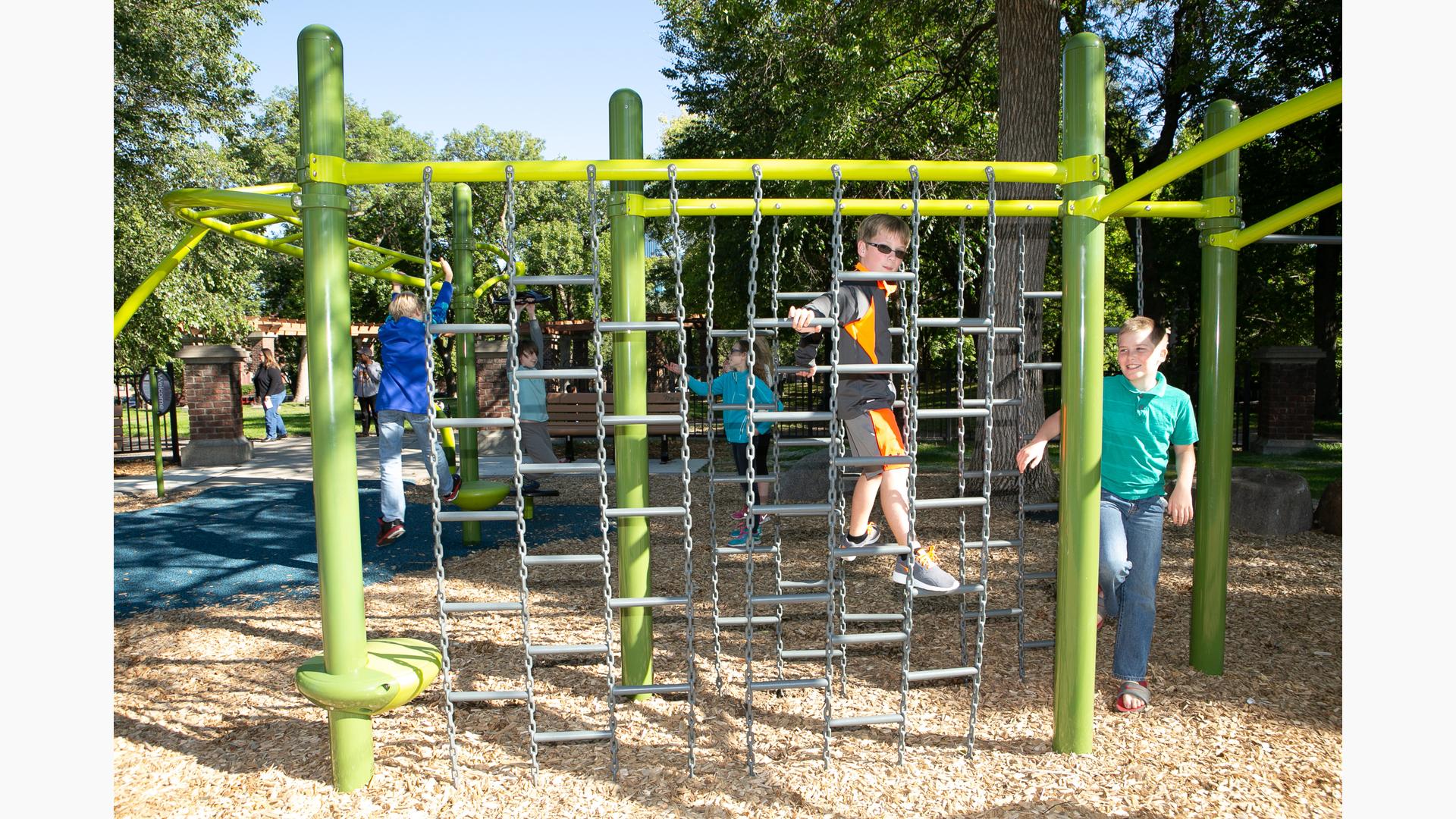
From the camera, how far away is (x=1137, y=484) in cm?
329

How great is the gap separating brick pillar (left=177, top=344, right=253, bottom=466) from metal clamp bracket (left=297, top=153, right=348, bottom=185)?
9504mm

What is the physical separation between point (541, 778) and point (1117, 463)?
7.64 feet

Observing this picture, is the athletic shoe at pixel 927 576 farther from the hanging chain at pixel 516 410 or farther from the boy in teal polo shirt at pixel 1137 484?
the hanging chain at pixel 516 410

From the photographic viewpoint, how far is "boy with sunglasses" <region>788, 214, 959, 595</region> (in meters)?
3.22

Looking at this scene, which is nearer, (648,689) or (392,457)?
(648,689)

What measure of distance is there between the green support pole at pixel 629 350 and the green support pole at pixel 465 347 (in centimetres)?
314

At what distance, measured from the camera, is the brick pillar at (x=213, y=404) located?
36.2 feet

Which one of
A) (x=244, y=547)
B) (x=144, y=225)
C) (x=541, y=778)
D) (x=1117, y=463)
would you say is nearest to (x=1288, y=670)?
(x=1117, y=463)

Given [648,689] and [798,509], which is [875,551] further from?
[648,689]

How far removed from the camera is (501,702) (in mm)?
3555

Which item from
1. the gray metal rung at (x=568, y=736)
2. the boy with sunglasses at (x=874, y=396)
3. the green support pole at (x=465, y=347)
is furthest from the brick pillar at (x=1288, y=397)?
the gray metal rung at (x=568, y=736)

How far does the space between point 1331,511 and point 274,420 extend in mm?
14327

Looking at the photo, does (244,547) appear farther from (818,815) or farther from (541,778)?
(818,815)

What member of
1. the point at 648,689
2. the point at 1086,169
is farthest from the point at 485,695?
the point at 1086,169
